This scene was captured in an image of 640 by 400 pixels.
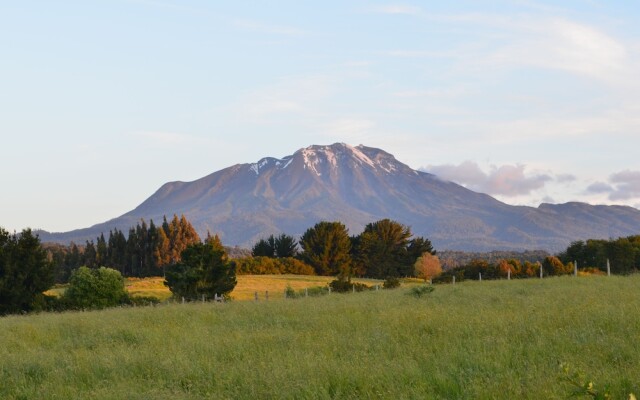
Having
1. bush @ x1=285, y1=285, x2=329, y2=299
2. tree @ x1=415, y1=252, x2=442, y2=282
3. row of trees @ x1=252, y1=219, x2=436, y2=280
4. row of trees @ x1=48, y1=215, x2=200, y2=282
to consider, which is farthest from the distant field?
row of trees @ x1=48, y1=215, x2=200, y2=282

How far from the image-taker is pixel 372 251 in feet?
308

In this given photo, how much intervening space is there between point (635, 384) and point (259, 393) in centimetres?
469

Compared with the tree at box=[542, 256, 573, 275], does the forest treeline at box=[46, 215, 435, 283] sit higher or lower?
higher

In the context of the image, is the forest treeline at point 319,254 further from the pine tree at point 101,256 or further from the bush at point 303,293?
the bush at point 303,293

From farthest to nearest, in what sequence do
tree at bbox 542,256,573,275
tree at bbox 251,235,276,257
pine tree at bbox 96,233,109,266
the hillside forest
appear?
tree at bbox 251,235,276,257
pine tree at bbox 96,233,109,266
tree at bbox 542,256,573,275
the hillside forest

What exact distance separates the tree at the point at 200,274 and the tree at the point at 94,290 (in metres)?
5.49

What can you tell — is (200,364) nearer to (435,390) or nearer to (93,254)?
(435,390)

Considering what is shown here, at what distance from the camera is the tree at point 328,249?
304 feet

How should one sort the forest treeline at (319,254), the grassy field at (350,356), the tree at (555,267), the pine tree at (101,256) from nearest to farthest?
the grassy field at (350,356) → the tree at (555,267) → the forest treeline at (319,254) → the pine tree at (101,256)

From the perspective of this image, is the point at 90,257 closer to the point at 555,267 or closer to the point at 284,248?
the point at 284,248

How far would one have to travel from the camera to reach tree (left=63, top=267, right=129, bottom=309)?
39844mm

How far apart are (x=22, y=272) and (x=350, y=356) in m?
34.4

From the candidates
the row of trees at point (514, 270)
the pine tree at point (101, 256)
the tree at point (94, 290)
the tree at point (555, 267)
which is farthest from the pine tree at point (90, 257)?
the tree at point (555, 267)

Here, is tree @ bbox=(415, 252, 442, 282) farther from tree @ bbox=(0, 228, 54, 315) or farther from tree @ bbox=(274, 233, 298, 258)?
tree @ bbox=(0, 228, 54, 315)
